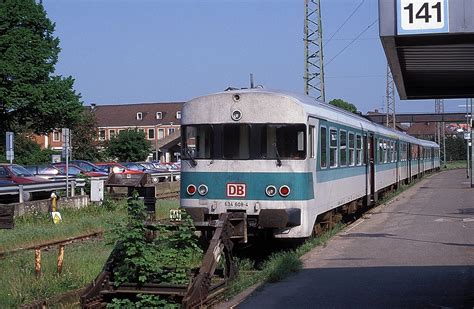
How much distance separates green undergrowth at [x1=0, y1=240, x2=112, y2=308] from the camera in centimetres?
1080

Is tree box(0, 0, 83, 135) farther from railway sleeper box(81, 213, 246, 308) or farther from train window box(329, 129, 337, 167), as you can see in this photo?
railway sleeper box(81, 213, 246, 308)

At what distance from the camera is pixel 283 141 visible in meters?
12.8

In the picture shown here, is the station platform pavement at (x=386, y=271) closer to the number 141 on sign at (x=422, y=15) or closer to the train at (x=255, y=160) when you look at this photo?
the train at (x=255, y=160)

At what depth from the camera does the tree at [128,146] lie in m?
75.5

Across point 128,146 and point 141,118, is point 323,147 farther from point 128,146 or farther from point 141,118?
point 141,118

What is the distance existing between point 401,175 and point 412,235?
17.9 metres

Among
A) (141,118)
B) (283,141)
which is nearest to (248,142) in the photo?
(283,141)

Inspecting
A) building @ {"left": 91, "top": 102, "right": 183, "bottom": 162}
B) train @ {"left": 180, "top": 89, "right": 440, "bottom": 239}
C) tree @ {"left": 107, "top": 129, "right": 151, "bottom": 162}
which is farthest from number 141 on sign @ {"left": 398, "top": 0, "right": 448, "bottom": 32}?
building @ {"left": 91, "top": 102, "right": 183, "bottom": 162}

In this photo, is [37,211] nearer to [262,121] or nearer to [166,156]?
[262,121]

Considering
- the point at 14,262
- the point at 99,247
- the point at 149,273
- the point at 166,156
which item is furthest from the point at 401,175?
the point at 166,156

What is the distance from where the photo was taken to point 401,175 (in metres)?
33.0

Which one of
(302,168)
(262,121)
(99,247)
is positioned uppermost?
(262,121)

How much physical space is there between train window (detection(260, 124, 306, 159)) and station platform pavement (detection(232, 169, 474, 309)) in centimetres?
185

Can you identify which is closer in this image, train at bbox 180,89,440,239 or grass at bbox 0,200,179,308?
grass at bbox 0,200,179,308
